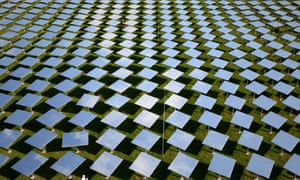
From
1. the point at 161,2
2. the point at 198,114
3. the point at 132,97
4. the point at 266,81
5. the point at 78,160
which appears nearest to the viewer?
the point at 78,160

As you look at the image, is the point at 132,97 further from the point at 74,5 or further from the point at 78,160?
the point at 74,5

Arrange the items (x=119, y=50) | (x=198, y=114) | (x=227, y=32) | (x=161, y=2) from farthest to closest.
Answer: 1. (x=161, y=2)
2. (x=227, y=32)
3. (x=119, y=50)
4. (x=198, y=114)

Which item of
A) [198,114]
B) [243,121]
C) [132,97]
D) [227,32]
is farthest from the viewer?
[227,32]

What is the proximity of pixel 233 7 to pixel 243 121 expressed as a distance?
12.4m

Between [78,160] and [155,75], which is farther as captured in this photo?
[155,75]

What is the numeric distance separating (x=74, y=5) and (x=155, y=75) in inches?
428

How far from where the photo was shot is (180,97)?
12.3 meters

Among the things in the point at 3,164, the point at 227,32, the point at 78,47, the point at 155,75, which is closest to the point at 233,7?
the point at 227,32

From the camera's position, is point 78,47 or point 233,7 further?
point 233,7

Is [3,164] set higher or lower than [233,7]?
lower

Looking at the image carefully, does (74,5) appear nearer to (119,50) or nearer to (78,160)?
(119,50)

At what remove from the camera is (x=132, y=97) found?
1307 cm

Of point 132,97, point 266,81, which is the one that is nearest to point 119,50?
point 132,97

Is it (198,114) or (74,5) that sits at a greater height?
(74,5)
